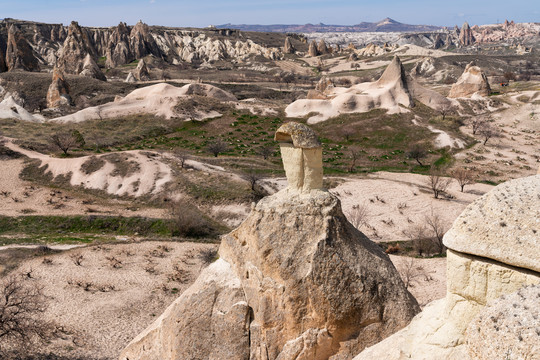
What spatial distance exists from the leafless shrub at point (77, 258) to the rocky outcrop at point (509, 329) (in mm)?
20846

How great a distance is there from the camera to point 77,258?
2203 centimetres

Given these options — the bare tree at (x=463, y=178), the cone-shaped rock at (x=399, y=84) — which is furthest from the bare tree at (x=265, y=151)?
the cone-shaped rock at (x=399, y=84)

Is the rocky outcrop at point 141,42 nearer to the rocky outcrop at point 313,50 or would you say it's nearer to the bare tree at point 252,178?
the rocky outcrop at point 313,50

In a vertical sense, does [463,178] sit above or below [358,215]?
above

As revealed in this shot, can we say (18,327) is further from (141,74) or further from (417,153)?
(141,74)

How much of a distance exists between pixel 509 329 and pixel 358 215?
24.5m

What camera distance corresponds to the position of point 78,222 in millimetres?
29203

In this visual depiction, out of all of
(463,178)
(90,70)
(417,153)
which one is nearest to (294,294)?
(463,178)

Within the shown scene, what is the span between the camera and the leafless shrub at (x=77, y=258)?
71.1 ft

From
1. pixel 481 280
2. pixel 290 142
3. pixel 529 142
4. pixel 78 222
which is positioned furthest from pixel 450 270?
pixel 529 142

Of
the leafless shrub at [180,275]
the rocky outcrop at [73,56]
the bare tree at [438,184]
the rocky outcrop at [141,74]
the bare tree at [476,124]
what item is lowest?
the leafless shrub at [180,275]

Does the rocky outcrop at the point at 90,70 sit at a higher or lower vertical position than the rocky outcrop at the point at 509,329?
higher

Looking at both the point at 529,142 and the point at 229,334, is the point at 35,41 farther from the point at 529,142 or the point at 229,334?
the point at 229,334

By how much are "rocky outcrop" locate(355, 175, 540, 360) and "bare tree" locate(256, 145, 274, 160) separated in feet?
123
